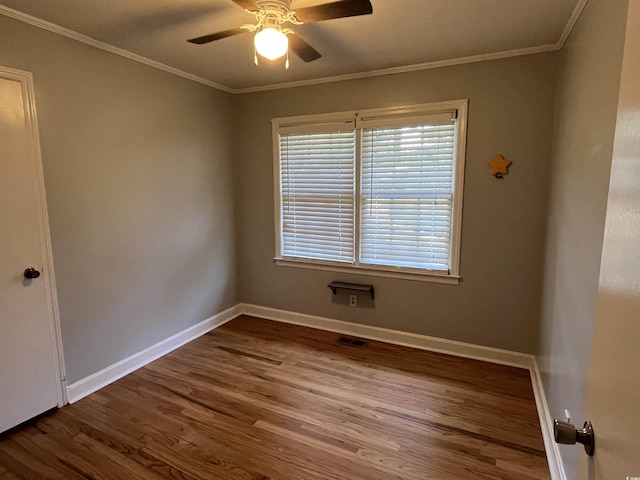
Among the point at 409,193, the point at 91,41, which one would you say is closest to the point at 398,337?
the point at 409,193

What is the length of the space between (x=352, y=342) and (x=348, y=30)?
258 cm

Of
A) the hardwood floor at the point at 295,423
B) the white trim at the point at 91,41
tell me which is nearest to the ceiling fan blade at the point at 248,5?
the white trim at the point at 91,41

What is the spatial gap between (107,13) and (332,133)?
1901 mm

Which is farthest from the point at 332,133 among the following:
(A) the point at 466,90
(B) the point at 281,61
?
(A) the point at 466,90

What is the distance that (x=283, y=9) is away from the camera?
1742 millimetres

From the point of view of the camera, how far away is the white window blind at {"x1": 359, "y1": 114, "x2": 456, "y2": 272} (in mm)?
2990

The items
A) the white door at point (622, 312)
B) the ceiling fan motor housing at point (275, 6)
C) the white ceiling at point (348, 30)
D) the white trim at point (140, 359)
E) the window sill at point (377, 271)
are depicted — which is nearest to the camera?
the white door at point (622, 312)

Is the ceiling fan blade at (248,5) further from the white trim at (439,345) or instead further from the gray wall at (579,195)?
the white trim at (439,345)

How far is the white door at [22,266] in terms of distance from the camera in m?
2.06

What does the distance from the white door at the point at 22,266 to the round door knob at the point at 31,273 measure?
0.02 metres

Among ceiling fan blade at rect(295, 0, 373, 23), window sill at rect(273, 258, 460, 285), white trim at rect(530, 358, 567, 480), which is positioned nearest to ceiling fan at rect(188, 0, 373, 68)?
ceiling fan blade at rect(295, 0, 373, 23)

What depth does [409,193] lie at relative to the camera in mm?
3133

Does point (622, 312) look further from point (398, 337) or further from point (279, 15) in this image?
point (398, 337)

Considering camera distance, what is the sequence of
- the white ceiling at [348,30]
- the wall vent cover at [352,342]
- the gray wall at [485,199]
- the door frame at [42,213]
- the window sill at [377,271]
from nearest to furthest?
the white ceiling at [348,30], the door frame at [42,213], the gray wall at [485,199], the window sill at [377,271], the wall vent cover at [352,342]
